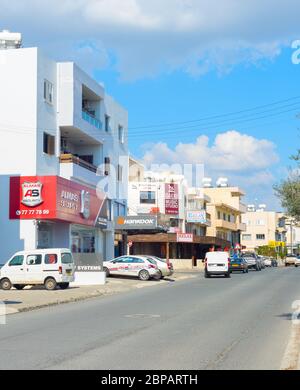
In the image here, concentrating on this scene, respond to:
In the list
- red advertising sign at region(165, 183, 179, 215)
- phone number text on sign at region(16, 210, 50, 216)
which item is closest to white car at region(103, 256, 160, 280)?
phone number text on sign at region(16, 210, 50, 216)

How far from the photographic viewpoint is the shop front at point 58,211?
36.2 metres

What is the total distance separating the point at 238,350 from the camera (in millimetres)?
12008

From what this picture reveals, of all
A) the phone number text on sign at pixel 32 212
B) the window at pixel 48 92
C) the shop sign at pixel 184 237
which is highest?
the window at pixel 48 92

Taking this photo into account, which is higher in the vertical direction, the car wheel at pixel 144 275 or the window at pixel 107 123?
the window at pixel 107 123

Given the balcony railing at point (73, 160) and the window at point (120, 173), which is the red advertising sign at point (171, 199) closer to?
the window at point (120, 173)

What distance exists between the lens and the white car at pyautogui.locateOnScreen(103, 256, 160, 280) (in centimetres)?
4028

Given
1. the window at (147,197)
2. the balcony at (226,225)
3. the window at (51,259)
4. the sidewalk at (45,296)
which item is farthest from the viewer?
the balcony at (226,225)

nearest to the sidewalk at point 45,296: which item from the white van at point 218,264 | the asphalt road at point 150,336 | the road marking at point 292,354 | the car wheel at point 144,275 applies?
the asphalt road at point 150,336

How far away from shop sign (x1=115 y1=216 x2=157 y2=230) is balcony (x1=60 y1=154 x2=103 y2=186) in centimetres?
546

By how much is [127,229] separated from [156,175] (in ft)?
118

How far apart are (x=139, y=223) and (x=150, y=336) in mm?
36136

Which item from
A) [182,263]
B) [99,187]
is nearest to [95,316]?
[99,187]

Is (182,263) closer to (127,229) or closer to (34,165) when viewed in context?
(127,229)

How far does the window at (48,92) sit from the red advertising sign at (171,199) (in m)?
39.0
